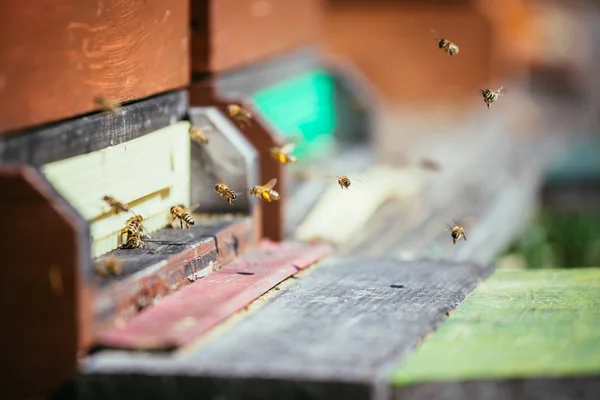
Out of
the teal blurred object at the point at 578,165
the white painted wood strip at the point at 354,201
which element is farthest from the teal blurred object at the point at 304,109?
the teal blurred object at the point at 578,165

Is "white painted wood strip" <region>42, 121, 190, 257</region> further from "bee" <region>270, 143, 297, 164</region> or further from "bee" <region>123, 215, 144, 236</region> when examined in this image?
"bee" <region>270, 143, 297, 164</region>

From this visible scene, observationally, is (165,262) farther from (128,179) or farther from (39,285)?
(39,285)

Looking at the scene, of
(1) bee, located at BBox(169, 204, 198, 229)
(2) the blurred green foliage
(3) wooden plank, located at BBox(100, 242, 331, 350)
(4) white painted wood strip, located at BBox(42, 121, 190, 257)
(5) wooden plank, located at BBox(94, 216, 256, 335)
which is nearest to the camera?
(3) wooden plank, located at BBox(100, 242, 331, 350)

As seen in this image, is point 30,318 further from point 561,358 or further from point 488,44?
point 488,44

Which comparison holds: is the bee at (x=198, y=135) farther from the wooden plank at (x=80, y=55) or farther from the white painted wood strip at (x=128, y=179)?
the wooden plank at (x=80, y=55)

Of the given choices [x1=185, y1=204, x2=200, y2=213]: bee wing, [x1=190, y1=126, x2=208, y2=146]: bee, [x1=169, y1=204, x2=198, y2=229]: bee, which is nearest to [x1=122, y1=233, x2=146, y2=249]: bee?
[x1=169, y1=204, x2=198, y2=229]: bee

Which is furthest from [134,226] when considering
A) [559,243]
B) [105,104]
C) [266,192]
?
[559,243]
